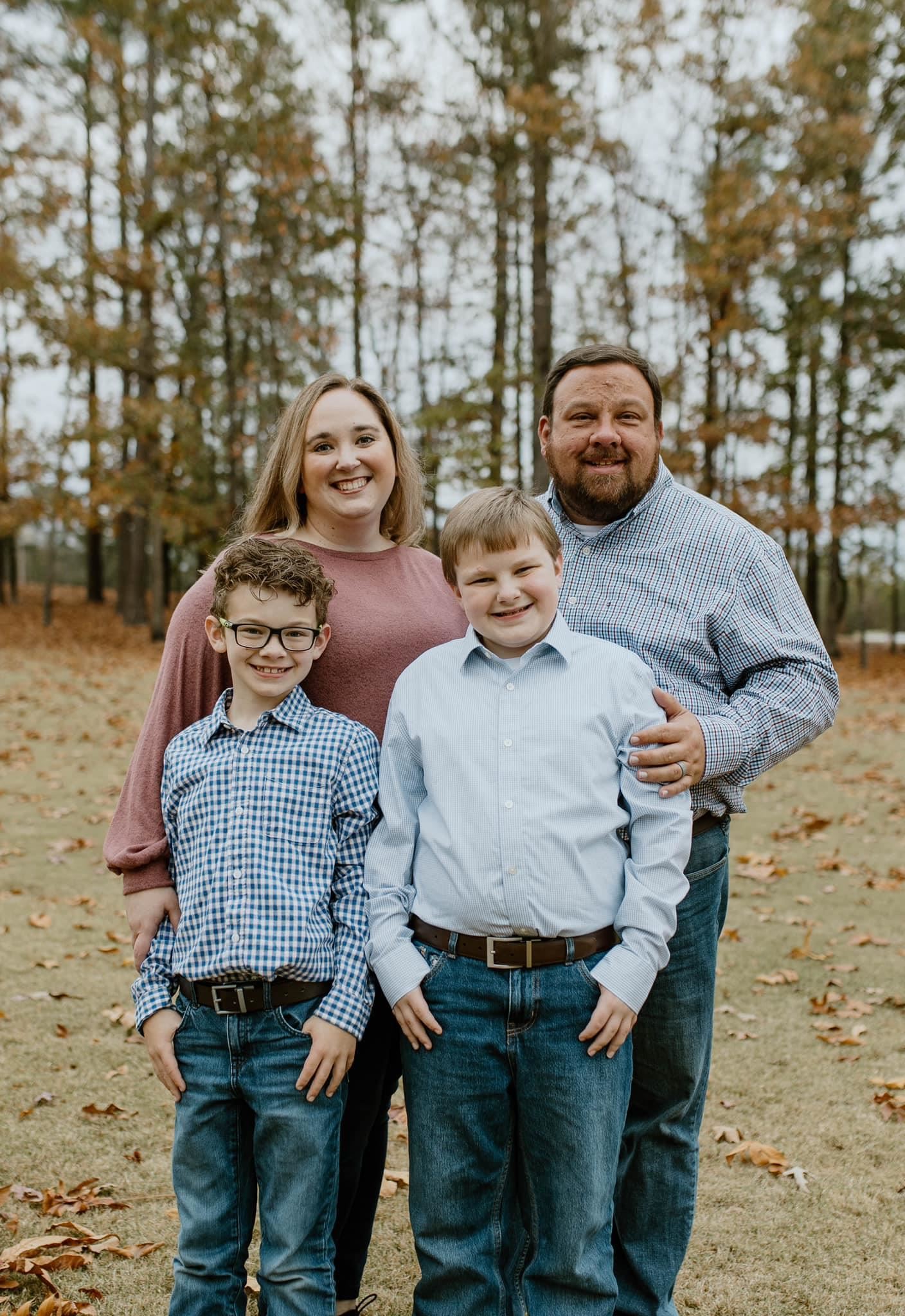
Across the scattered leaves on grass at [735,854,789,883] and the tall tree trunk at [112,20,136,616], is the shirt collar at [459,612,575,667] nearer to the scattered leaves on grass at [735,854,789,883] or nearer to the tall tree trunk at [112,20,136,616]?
the scattered leaves on grass at [735,854,789,883]

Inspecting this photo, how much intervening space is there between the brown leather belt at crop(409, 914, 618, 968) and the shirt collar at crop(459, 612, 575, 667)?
62cm

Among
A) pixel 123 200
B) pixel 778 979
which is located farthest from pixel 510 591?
pixel 123 200

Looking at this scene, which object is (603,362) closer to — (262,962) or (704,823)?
(704,823)

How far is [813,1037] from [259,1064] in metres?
3.53

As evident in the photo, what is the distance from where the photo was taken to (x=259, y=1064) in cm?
235

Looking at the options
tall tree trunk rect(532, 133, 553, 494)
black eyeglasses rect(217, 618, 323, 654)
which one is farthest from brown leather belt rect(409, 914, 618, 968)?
tall tree trunk rect(532, 133, 553, 494)

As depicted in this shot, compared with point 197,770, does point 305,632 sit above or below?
above

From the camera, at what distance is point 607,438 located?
279 cm

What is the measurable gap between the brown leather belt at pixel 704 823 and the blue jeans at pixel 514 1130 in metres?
0.55

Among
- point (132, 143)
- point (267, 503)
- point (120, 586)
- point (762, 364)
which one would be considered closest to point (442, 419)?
point (762, 364)

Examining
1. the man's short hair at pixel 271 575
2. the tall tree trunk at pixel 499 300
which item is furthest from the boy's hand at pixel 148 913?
the tall tree trunk at pixel 499 300

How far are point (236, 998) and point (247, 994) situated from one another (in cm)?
3

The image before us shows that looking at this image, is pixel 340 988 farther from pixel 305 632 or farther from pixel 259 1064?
pixel 305 632

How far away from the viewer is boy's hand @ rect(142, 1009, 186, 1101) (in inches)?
93.8
